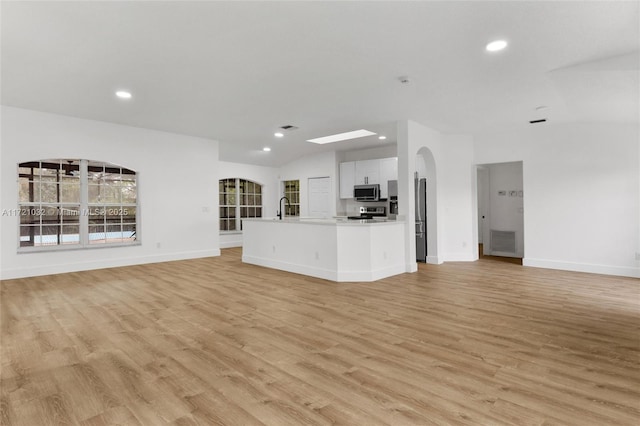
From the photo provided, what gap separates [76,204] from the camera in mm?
6281

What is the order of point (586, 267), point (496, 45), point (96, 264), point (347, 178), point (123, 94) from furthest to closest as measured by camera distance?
point (347, 178)
point (96, 264)
point (586, 267)
point (123, 94)
point (496, 45)

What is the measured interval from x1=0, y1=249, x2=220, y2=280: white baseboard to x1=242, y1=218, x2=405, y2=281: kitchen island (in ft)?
7.30

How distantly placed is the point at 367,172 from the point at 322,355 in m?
6.70

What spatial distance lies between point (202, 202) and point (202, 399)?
6.49 meters

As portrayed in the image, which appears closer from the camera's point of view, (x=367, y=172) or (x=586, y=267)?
(x=586, y=267)

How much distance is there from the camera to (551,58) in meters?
3.57

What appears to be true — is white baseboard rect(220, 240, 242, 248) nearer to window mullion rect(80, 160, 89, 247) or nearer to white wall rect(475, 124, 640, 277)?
window mullion rect(80, 160, 89, 247)

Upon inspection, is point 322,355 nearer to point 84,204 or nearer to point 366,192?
point 84,204

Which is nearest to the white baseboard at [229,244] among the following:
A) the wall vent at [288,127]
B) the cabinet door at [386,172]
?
the wall vent at [288,127]

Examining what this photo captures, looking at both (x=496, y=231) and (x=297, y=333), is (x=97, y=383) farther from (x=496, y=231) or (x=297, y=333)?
(x=496, y=231)

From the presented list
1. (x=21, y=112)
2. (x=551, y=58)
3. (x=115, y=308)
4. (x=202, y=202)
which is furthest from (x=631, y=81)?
(x=21, y=112)

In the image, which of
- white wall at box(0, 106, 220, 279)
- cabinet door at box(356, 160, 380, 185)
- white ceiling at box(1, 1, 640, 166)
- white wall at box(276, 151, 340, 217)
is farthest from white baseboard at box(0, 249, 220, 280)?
cabinet door at box(356, 160, 380, 185)

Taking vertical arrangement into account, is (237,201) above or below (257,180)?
below

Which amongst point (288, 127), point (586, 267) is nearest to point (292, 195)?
point (288, 127)
